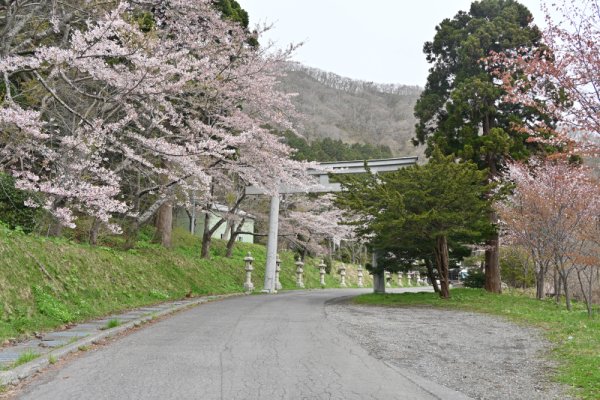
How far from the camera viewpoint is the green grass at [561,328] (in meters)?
6.09

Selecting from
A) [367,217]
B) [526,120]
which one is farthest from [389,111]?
[367,217]

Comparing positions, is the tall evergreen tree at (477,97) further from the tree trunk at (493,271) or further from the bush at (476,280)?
the bush at (476,280)

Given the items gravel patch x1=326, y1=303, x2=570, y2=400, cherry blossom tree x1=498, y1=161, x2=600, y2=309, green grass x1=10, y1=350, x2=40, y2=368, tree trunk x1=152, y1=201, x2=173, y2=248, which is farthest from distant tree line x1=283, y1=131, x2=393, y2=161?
green grass x1=10, y1=350, x2=40, y2=368

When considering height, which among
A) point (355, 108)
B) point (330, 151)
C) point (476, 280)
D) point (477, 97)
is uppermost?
point (355, 108)

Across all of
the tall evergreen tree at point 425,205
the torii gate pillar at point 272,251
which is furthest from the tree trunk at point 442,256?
the torii gate pillar at point 272,251

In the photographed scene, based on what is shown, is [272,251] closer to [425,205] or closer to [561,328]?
[425,205]

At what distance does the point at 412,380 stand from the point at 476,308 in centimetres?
1045

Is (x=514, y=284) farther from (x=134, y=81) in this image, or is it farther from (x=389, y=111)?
(x=389, y=111)

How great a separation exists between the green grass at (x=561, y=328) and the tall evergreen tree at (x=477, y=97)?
12.0 ft

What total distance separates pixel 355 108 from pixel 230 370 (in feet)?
229

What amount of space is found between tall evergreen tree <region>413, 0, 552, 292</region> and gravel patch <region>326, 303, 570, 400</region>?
9.18m

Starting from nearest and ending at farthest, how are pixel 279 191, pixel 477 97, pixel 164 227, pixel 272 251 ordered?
pixel 477 97
pixel 164 227
pixel 279 191
pixel 272 251

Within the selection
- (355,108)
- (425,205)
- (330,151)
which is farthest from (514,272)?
(355,108)

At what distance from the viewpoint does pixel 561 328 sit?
35.3 ft
